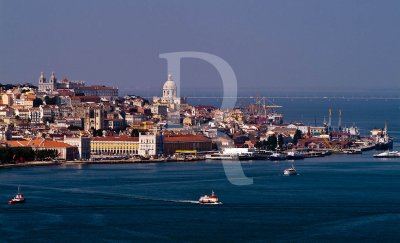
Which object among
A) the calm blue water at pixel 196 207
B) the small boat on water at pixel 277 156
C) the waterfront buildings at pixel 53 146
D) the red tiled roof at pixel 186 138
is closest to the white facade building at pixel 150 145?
the red tiled roof at pixel 186 138

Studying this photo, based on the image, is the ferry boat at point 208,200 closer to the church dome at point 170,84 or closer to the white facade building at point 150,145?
the white facade building at point 150,145

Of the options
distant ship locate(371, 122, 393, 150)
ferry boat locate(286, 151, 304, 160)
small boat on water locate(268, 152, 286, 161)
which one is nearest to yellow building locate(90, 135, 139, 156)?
small boat on water locate(268, 152, 286, 161)

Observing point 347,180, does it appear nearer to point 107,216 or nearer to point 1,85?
point 107,216

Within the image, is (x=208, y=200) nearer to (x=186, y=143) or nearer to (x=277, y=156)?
(x=277, y=156)

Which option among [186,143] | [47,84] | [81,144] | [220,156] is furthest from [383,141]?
[47,84]

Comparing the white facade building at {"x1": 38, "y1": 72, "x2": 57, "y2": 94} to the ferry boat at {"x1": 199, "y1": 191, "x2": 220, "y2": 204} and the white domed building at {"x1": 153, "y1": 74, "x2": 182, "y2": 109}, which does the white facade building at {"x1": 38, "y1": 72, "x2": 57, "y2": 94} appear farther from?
the ferry boat at {"x1": 199, "y1": 191, "x2": 220, "y2": 204}
